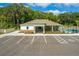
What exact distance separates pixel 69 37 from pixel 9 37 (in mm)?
4110

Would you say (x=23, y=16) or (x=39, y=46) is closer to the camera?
(x=39, y=46)

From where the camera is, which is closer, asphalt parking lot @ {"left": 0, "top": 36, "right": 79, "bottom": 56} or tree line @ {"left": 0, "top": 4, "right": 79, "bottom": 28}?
asphalt parking lot @ {"left": 0, "top": 36, "right": 79, "bottom": 56}

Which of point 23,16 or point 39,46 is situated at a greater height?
point 23,16

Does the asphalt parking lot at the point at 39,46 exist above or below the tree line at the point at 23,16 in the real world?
below

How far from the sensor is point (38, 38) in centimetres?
1534

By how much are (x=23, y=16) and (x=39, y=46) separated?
1.89m

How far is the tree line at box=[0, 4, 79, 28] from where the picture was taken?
13016 millimetres

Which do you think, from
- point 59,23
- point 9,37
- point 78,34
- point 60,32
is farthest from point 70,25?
point 9,37

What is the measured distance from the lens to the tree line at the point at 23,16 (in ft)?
42.7

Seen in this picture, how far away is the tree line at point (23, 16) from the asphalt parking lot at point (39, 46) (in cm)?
119

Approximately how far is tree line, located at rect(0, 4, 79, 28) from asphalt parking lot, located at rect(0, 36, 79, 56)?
119cm

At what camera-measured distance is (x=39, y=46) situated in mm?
12656

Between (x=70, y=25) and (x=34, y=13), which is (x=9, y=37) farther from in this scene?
(x=70, y=25)

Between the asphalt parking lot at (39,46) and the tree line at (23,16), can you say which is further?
the tree line at (23,16)
